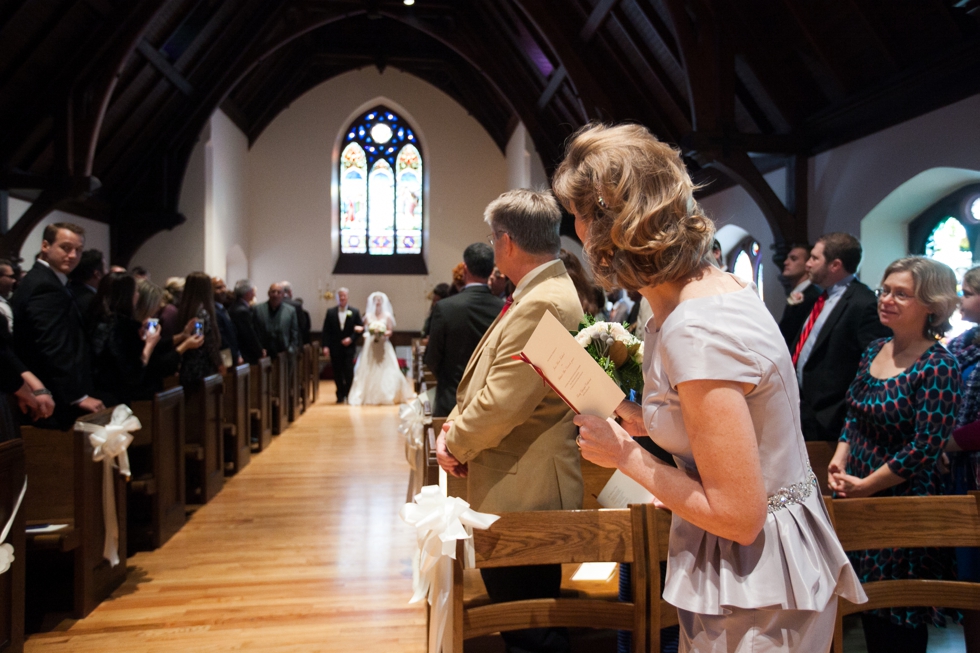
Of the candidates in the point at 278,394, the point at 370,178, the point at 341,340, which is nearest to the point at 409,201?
the point at 370,178

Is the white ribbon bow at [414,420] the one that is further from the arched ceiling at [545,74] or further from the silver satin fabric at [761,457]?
the silver satin fabric at [761,457]

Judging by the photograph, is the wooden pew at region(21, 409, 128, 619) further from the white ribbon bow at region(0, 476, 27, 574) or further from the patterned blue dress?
the patterned blue dress

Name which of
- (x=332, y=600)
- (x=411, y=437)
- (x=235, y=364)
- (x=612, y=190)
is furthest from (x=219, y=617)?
(x=235, y=364)

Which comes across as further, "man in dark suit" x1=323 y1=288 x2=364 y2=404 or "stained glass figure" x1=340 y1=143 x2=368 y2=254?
"stained glass figure" x1=340 y1=143 x2=368 y2=254

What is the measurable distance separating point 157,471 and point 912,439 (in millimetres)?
3507

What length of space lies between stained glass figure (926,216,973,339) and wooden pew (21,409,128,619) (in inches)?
195

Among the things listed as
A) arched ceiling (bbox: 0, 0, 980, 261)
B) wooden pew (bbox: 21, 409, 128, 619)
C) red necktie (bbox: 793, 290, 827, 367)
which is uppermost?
arched ceiling (bbox: 0, 0, 980, 261)

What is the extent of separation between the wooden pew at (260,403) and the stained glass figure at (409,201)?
850cm

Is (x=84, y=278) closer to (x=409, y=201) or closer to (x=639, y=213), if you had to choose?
(x=639, y=213)

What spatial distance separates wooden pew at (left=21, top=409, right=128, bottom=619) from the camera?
3.14 m

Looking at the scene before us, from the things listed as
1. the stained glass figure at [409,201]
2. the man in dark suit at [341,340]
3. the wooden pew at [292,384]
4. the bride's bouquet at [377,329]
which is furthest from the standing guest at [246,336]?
the stained glass figure at [409,201]

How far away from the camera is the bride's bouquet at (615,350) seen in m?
1.65

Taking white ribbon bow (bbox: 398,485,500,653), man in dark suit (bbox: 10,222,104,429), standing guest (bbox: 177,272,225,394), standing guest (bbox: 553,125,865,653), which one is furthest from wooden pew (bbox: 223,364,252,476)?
standing guest (bbox: 553,125,865,653)

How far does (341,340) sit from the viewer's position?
34.3 feet
